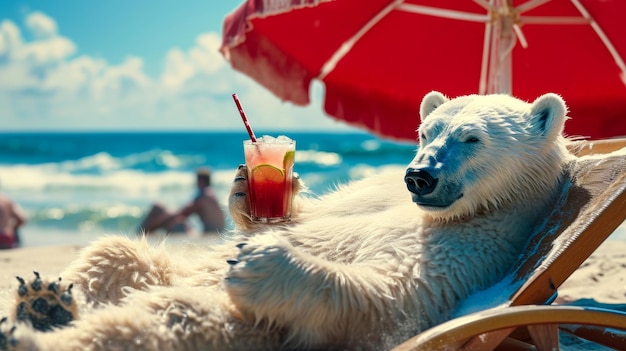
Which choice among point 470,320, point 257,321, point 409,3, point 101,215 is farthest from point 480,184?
point 101,215

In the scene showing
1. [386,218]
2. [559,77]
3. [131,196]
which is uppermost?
[559,77]

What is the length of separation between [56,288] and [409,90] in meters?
3.55

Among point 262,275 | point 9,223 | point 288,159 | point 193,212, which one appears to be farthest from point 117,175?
point 262,275

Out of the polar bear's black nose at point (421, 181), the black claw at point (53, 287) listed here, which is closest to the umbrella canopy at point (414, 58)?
the polar bear's black nose at point (421, 181)

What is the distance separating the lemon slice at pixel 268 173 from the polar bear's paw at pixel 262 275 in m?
0.65

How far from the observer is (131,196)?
2038cm

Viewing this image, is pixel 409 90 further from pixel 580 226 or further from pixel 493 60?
pixel 580 226

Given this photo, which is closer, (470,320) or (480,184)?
(470,320)

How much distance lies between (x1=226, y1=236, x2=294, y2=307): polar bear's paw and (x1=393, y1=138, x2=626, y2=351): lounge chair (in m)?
0.38

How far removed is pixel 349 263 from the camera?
246 centimetres

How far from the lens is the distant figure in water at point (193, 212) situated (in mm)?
9672

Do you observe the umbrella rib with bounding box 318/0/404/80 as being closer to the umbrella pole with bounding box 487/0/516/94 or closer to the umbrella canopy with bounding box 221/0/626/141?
the umbrella canopy with bounding box 221/0/626/141

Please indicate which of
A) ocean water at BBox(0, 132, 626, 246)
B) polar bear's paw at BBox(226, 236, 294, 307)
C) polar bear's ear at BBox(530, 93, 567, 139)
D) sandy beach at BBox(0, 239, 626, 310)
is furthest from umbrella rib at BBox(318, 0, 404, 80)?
ocean water at BBox(0, 132, 626, 246)

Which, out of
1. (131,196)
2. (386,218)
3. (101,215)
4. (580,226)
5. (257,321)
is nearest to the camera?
(257,321)
